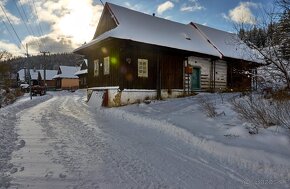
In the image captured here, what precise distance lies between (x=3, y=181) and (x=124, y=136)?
444 centimetres

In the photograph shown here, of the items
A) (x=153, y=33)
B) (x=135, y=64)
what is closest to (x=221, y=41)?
(x=153, y=33)

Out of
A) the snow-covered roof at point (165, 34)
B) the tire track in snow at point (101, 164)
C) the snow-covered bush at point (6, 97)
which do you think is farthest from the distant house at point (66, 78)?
the tire track in snow at point (101, 164)

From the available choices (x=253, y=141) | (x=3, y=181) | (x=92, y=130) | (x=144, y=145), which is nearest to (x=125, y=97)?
(x=92, y=130)

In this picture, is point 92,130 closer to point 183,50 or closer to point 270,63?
point 270,63

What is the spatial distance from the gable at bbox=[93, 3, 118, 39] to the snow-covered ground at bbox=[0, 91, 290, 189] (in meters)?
11.3

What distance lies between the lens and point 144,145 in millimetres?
7547

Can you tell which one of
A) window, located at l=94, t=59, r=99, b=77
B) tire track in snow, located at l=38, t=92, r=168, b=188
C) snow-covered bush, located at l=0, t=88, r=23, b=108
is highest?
window, located at l=94, t=59, r=99, b=77

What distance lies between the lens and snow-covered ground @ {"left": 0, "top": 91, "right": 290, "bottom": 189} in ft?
15.9

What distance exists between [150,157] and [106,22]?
624 inches

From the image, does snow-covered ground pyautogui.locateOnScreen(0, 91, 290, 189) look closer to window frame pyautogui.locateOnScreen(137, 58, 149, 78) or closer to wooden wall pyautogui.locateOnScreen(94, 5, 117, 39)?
window frame pyautogui.locateOnScreen(137, 58, 149, 78)

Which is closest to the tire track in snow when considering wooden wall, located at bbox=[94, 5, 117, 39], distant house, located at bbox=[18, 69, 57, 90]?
wooden wall, located at bbox=[94, 5, 117, 39]

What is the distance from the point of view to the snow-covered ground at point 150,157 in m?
4.84

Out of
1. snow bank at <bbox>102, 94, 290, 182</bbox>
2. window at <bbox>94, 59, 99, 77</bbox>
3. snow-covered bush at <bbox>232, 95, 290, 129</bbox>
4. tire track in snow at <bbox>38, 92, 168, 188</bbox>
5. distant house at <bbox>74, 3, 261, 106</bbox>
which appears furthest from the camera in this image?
window at <bbox>94, 59, 99, 77</bbox>

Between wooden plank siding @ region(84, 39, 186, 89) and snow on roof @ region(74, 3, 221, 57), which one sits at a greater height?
snow on roof @ region(74, 3, 221, 57)
